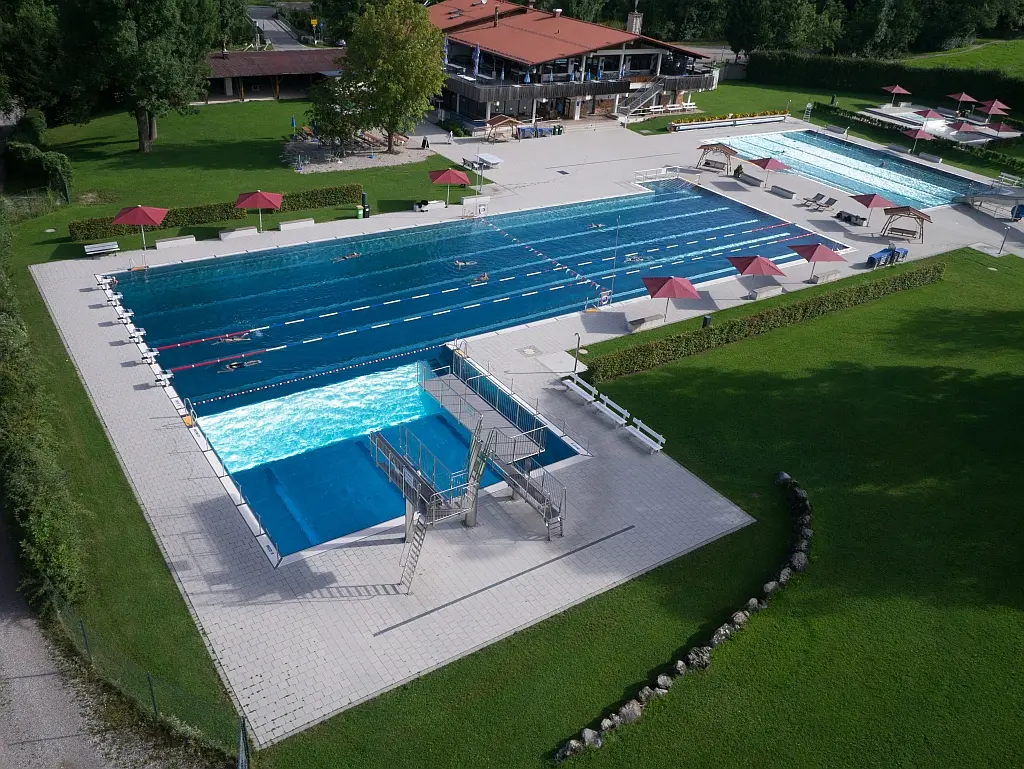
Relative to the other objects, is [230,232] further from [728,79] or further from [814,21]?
[814,21]

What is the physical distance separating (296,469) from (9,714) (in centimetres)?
927

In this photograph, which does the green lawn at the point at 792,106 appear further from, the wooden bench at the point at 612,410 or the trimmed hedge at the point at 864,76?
the wooden bench at the point at 612,410

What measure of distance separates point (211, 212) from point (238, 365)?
1195cm

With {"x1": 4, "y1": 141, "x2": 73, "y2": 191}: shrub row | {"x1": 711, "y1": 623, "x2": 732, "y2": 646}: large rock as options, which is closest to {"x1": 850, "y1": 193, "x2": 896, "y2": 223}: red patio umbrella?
{"x1": 711, "y1": 623, "x2": 732, "y2": 646}: large rock

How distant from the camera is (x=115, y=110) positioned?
52.8 meters

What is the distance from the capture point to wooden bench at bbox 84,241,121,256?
32.3 m

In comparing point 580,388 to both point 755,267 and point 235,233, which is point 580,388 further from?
point 235,233

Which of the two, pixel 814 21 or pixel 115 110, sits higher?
pixel 814 21

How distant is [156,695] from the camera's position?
48.5 feet

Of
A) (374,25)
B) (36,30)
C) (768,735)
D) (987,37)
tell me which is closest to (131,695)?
(768,735)

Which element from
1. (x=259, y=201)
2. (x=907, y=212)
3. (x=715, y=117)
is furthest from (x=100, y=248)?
(x=715, y=117)

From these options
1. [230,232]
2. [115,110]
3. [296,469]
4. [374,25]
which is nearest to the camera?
[296,469]

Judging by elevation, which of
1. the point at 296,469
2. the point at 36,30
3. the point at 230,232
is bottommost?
the point at 296,469

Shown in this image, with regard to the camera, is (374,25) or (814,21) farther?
(814,21)
